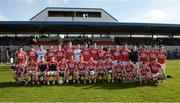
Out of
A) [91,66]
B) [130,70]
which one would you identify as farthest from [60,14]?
[130,70]

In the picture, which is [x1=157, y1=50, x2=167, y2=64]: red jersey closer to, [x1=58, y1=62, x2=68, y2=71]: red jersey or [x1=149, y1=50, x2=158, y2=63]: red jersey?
[x1=149, y1=50, x2=158, y2=63]: red jersey

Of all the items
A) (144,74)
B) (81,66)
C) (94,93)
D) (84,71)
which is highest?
(81,66)

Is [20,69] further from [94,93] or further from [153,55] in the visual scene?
[153,55]

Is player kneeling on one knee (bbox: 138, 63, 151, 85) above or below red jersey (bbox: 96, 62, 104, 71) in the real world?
below

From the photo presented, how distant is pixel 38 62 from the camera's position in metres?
15.8

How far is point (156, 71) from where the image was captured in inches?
611

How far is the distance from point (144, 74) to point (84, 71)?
2609mm

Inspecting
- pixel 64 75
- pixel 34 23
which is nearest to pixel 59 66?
pixel 64 75

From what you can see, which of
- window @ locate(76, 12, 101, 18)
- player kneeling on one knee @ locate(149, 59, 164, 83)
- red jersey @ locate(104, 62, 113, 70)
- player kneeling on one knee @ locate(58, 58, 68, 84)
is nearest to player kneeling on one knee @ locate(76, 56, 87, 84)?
player kneeling on one knee @ locate(58, 58, 68, 84)

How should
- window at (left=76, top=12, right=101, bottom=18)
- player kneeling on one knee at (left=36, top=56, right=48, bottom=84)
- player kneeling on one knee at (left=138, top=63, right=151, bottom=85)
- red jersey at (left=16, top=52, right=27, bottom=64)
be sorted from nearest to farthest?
player kneeling on one knee at (left=138, top=63, right=151, bottom=85)
player kneeling on one knee at (left=36, top=56, right=48, bottom=84)
red jersey at (left=16, top=52, right=27, bottom=64)
window at (left=76, top=12, right=101, bottom=18)

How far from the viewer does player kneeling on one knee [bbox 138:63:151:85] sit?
15.3m

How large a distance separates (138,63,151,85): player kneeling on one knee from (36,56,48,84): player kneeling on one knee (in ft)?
13.4

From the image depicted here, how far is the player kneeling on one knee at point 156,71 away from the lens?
15.3 meters

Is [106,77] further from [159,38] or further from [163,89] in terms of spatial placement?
[159,38]
